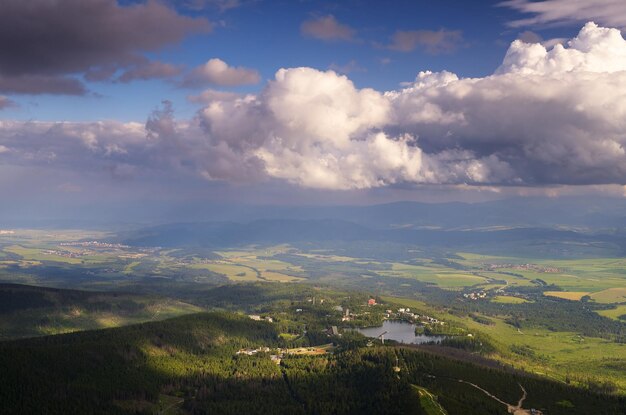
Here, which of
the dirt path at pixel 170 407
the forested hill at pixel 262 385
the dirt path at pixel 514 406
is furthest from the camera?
the dirt path at pixel 170 407

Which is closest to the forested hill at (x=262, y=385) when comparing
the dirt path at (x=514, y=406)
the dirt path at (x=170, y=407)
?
the dirt path at (x=170, y=407)

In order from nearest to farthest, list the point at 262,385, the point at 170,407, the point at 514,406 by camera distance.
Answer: the point at 514,406 → the point at 170,407 → the point at 262,385

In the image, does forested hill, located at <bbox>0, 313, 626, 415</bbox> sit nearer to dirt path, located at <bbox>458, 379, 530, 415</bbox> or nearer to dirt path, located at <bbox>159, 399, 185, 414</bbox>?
dirt path, located at <bbox>159, 399, 185, 414</bbox>

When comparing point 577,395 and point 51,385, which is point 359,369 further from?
point 51,385

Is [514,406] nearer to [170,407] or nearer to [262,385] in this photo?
[262,385]

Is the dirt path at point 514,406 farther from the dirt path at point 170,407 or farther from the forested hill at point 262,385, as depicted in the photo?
the dirt path at point 170,407

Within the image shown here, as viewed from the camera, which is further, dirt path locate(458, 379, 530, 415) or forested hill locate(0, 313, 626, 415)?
forested hill locate(0, 313, 626, 415)

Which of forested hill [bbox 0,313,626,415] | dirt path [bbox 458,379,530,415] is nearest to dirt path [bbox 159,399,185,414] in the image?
forested hill [bbox 0,313,626,415]

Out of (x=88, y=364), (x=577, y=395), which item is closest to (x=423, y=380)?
(x=577, y=395)

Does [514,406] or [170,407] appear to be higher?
[514,406]

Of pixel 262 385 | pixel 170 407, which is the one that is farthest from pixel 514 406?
pixel 170 407
